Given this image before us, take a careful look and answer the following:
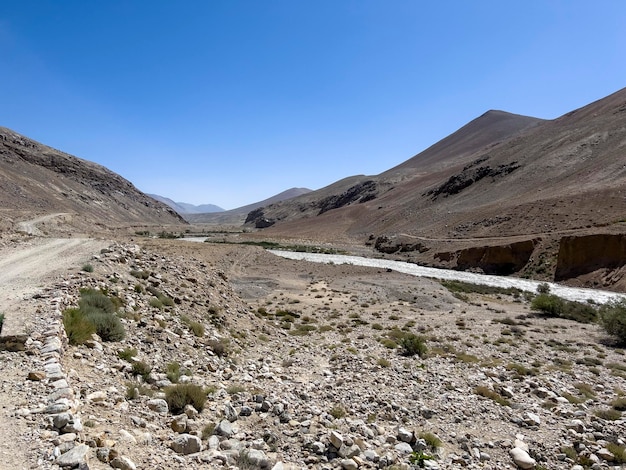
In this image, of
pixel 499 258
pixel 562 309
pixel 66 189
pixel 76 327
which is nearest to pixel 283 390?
pixel 76 327

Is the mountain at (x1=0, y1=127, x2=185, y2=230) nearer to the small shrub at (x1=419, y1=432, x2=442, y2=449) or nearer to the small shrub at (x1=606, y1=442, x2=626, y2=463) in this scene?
the small shrub at (x1=419, y1=432, x2=442, y2=449)

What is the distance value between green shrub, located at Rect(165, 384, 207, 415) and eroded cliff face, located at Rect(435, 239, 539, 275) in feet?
144

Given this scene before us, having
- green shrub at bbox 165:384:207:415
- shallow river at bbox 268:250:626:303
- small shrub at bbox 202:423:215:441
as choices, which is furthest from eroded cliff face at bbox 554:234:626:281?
small shrub at bbox 202:423:215:441

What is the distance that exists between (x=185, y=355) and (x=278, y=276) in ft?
86.1

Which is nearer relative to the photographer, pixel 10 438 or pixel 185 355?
pixel 10 438

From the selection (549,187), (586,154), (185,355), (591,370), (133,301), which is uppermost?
(586,154)

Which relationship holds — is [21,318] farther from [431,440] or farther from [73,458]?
[431,440]

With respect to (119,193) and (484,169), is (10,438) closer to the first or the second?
(484,169)

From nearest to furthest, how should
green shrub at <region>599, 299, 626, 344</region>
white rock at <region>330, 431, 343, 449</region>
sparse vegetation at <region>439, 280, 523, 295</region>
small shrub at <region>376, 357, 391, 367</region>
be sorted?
white rock at <region>330, 431, 343, 449</region>
small shrub at <region>376, 357, 391, 367</region>
green shrub at <region>599, 299, 626, 344</region>
sparse vegetation at <region>439, 280, 523, 295</region>

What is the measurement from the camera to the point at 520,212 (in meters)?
55.4

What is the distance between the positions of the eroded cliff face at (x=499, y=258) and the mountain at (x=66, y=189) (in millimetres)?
57398

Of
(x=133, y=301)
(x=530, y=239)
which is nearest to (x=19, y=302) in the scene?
(x=133, y=301)

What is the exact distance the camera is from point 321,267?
1714 inches

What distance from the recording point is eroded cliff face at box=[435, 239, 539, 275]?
4494cm
